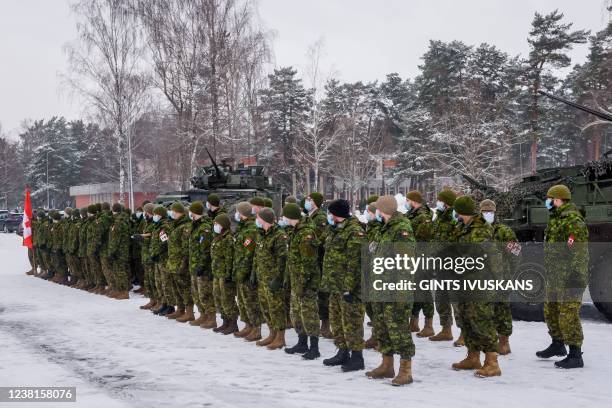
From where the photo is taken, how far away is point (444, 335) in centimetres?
853

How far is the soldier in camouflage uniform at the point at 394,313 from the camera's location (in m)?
6.17

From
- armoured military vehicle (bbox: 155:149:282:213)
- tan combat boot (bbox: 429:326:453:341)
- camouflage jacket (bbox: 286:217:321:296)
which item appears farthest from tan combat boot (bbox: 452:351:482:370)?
armoured military vehicle (bbox: 155:149:282:213)

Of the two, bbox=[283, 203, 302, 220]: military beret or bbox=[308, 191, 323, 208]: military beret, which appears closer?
bbox=[283, 203, 302, 220]: military beret

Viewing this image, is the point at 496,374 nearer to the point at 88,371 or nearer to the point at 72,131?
the point at 88,371

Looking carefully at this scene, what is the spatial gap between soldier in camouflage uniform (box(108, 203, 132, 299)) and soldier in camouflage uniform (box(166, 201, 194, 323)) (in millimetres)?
2496

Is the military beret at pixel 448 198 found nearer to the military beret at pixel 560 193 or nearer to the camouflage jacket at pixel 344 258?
the military beret at pixel 560 193

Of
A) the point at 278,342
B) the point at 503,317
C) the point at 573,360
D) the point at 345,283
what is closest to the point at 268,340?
the point at 278,342

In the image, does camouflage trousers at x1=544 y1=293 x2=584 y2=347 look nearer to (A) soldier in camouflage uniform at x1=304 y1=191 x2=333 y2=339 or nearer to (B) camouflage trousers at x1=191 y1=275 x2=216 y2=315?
(A) soldier in camouflage uniform at x1=304 y1=191 x2=333 y2=339

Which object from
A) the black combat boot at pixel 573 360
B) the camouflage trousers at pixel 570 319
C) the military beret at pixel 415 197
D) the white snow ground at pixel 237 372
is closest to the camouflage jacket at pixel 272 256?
the white snow ground at pixel 237 372

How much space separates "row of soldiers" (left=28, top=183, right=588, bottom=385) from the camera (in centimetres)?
653

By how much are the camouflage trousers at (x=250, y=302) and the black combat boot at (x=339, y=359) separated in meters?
1.75

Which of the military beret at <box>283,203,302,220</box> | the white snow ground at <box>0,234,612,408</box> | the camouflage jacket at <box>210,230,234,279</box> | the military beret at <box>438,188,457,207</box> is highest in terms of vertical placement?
the military beret at <box>438,188,457,207</box>

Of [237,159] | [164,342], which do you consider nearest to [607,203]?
[164,342]

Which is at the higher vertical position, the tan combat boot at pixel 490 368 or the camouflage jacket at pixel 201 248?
the camouflage jacket at pixel 201 248
